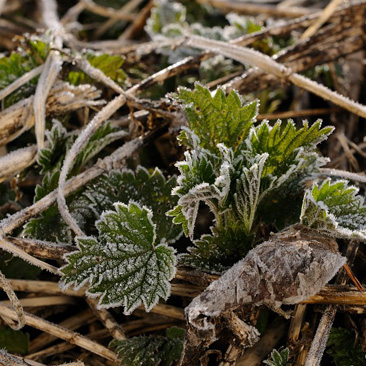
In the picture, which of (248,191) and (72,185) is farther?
(72,185)

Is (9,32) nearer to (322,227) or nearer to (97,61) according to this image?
(97,61)

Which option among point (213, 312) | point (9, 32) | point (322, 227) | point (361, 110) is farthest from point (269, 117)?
point (9, 32)

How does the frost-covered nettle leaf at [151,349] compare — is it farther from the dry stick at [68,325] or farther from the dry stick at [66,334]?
the dry stick at [68,325]

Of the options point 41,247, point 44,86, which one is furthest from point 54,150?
point 41,247

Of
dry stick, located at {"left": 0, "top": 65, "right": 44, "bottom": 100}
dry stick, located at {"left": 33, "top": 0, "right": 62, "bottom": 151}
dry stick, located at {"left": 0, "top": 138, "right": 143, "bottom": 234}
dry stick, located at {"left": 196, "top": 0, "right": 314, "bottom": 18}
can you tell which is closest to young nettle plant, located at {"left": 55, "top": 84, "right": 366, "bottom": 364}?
dry stick, located at {"left": 0, "top": 138, "right": 143, "bottom": 234}

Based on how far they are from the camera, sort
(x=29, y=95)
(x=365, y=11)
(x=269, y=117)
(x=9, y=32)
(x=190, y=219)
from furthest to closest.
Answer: (x=9, y=32)
(x=365, y=11)
(x=269, y=117)
(x=29, y=95)
(x=190, y=219)

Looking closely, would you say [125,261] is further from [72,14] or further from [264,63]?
[72,14]
